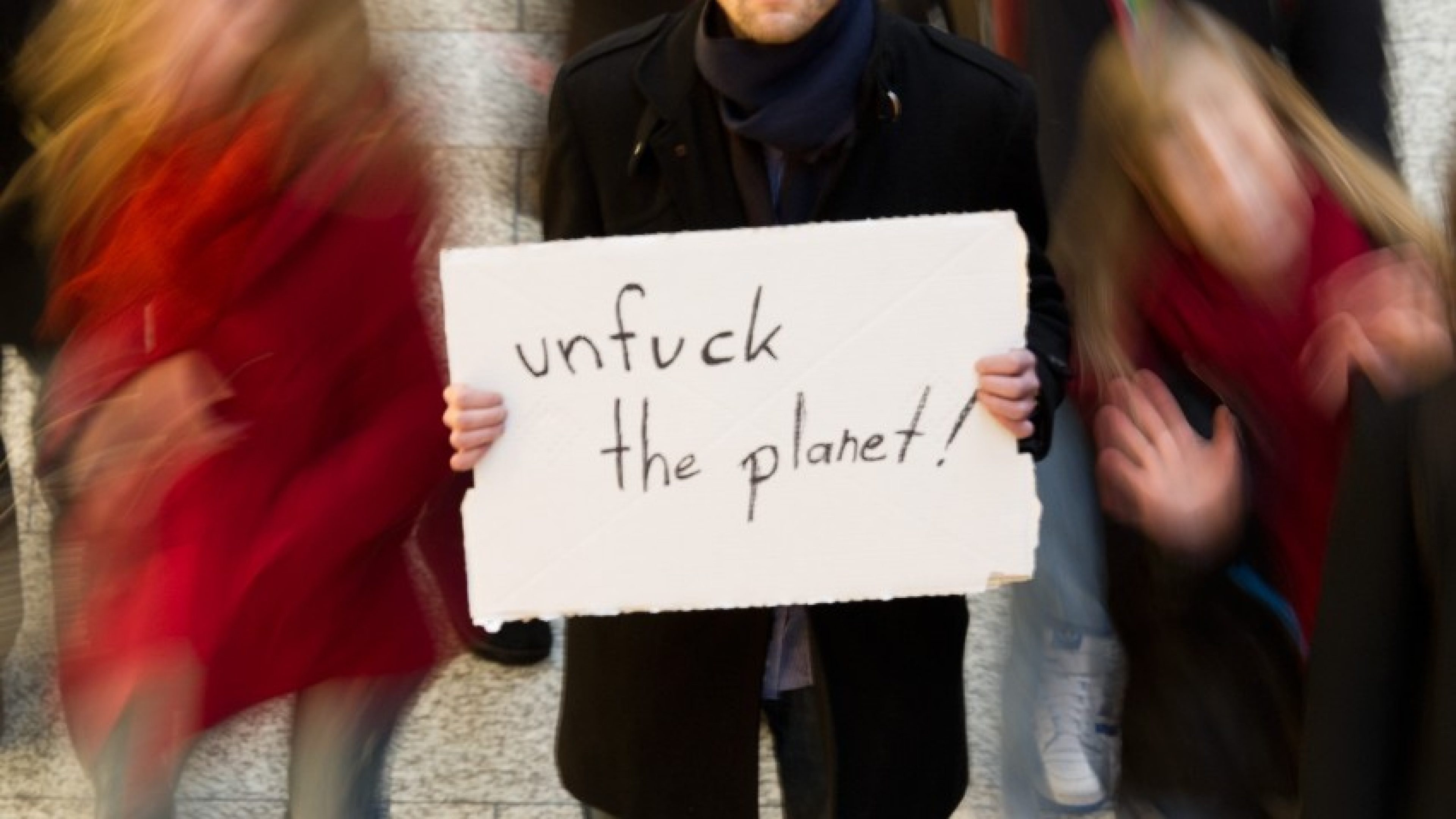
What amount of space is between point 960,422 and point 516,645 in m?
1.76

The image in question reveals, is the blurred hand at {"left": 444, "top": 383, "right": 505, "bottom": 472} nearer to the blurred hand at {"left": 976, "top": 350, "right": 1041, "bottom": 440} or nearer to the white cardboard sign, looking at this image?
the white cardboard sign

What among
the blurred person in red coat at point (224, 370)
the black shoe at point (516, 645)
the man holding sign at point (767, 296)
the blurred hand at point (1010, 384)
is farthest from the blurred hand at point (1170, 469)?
the black shoe at point (516, 645)

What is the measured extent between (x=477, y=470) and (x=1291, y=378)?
2.94ft

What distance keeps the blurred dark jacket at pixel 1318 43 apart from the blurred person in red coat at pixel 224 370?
107 centimetres

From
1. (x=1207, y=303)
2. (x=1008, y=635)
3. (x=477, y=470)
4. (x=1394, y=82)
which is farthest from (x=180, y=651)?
(x=1394, y=82)

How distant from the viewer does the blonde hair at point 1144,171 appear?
2174 mm

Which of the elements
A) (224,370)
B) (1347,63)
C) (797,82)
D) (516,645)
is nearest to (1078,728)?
(516,645)

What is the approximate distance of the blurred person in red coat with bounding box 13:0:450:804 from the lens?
2.11 m

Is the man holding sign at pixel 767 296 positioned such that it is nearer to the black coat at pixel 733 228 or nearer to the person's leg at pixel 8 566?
the black coat at pixel 733 228

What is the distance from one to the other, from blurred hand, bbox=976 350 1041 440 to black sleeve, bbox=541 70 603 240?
0.53 metres

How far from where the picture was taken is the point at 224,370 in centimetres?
215

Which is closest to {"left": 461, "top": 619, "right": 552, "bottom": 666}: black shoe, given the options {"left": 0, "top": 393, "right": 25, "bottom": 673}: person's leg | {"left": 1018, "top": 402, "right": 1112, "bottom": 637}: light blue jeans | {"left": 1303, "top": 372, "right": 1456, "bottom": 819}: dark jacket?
{"left": 0, "top": 393, "right": 25, "bottom": 673}: person's leg

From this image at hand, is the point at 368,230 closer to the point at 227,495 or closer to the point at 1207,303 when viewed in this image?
the point at 227,495

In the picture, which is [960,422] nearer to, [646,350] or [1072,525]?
[646,350]
